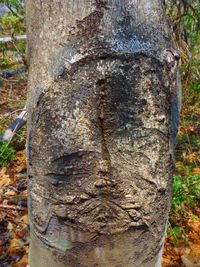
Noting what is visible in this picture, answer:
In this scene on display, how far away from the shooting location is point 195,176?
245cm

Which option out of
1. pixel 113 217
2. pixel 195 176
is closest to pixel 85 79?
pixel 113 217

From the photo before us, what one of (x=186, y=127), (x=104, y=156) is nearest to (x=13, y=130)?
(x=186, y=127)

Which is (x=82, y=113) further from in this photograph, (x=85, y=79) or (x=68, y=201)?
(x=68, y=201)

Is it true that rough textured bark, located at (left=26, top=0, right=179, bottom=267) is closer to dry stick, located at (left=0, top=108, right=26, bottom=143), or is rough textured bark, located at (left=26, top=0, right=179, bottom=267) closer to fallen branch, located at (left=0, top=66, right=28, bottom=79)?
dry stick, located at (left=0, top=108, right=26, bottom=143)

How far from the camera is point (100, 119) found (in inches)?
30.1

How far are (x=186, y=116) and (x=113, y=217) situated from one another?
9.46 feet

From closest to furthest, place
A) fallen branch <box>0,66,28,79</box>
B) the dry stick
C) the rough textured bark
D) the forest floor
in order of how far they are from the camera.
→ the rough textured bark < the forest floor < the dry stick < fallen branch <box>0,66,28,79</box>

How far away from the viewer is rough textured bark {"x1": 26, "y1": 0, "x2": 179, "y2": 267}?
2.46 feet

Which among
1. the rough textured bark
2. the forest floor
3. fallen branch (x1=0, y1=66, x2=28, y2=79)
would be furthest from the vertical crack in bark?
fallen branch (x1=0, y1=66, x2=28, y2=79)

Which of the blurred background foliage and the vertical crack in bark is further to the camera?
the blurred background foliage

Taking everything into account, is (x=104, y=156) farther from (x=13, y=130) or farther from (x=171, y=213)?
(x=13, y=130)

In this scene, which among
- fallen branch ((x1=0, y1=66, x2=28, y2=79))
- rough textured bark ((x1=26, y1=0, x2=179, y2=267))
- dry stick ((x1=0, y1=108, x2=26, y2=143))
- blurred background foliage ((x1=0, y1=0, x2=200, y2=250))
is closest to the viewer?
rough textured bark ((x1=26, y1=0, x2=179, y2=267))

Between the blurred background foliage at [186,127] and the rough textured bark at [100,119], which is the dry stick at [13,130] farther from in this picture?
the rough textured bark at [100,119]

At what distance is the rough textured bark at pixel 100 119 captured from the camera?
0.75m
